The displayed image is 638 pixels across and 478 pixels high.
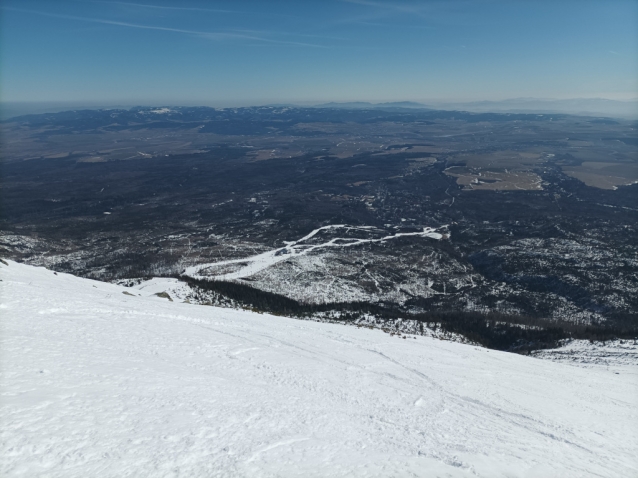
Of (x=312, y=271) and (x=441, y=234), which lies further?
(x=441, y=234)

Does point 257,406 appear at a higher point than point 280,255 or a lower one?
higher

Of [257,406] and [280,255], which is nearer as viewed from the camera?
[257,406]

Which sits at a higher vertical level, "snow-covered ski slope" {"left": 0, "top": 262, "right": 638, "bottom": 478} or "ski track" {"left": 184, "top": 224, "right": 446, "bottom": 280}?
"snow-covered ski slope" {"left": 0, "top": 262, "right": 638, "bottom": 478}

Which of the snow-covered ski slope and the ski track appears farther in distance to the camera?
the ski track

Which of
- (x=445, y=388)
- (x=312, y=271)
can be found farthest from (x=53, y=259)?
(x=445, y=388)

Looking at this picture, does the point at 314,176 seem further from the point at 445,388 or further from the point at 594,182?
the point at 445,388
